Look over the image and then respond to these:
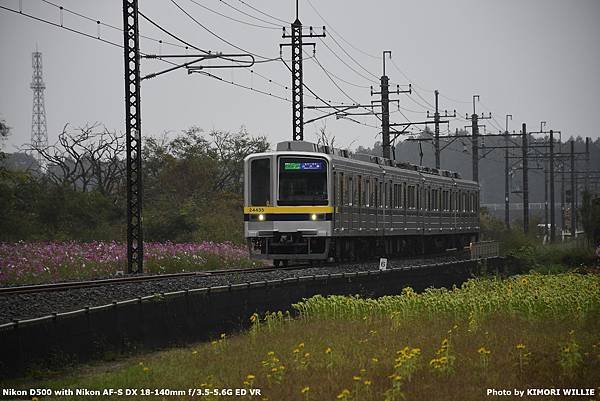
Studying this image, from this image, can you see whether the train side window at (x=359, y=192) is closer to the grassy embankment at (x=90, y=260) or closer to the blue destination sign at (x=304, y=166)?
the blue destination sign at (x=304, y=166)

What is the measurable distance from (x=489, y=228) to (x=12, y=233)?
120 ft

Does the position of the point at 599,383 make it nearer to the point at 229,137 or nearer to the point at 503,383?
the point at 503,383

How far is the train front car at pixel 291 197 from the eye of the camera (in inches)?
1122

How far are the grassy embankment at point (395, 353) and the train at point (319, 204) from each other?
10.5 meters

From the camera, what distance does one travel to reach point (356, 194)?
1232 inches

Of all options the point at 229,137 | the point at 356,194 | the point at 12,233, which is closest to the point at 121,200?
the point at 12,233

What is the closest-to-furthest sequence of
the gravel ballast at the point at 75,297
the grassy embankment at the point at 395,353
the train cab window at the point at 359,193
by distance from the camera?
the grassy embankment at the point at 395,353 → the gravel ballast at the point at 75,297 → the train cab window at the point at 359,193

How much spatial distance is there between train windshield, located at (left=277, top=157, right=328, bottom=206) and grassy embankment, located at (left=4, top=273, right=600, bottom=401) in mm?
10589

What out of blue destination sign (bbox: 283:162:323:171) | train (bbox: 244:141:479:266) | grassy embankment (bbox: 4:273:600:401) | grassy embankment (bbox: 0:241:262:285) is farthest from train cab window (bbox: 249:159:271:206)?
grassy embankment (bbox: 4:273:600:401)

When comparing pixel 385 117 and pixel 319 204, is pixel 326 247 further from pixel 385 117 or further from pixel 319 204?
pixel 385 117

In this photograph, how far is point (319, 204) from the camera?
93.7 ft

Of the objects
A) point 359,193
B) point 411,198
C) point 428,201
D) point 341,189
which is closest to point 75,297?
point 341,189

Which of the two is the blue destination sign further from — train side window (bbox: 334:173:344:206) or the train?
train side window (bbox: 334:173:344:206)


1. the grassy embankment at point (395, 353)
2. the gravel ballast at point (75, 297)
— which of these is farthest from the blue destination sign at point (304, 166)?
the grassy embankment at point (395, 353)
